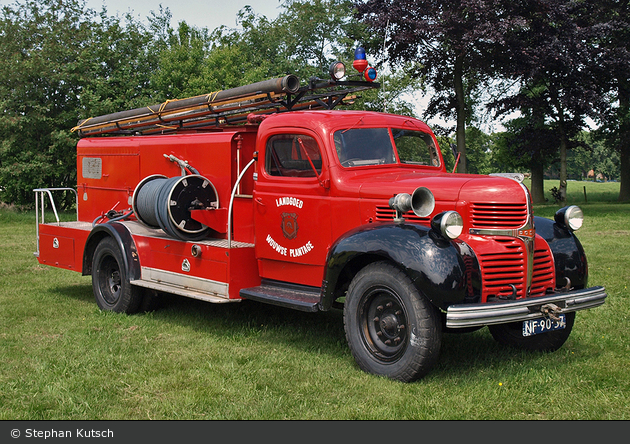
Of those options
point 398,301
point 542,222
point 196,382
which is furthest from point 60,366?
point 542,222

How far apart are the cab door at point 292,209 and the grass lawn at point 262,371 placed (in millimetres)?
Answer: 795

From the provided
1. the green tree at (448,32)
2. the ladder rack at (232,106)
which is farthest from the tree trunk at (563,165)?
the ladder rack at (232,106)

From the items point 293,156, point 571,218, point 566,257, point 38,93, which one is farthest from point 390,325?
point 38,93

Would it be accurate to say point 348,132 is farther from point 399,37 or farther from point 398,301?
Result: point 399,37

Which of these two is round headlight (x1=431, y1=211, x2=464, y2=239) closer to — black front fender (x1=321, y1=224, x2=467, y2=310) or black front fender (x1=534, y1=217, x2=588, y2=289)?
black front fender (x1=321, y1=224, x2=467, y2=310)

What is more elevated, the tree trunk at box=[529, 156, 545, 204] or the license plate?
the tree trunk at box=[529, 156, 545, 204]

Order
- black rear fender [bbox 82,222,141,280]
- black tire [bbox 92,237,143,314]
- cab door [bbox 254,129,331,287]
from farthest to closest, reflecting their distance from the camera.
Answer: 1. black tire [bbox 92,237,143,314]
2. black rear fender [bbox 82,222,141,280]
3. cab door [bbox 254,129,331,287]

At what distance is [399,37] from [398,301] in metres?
18.7

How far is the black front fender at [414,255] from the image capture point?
4887 mm

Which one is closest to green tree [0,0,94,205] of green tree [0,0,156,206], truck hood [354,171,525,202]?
green tree [0,0,156,206]

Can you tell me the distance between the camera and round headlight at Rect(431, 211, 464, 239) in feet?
16.5

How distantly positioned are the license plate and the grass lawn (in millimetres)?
379

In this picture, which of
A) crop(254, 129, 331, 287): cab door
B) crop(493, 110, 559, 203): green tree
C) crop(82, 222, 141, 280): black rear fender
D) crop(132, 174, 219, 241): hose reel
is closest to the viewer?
crop(254, 129, 331, 287): cab door

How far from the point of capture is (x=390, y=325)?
209 inches
